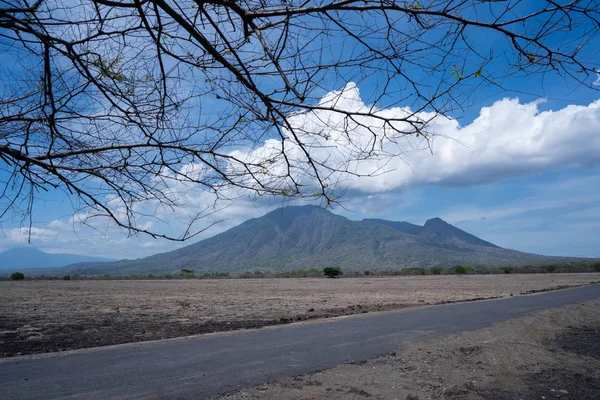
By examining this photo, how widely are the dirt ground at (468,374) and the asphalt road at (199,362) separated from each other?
510mm

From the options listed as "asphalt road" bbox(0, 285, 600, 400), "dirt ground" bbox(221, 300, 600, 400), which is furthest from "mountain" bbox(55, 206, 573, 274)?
"dirt ground" bbox(221, 300, 600, 400)

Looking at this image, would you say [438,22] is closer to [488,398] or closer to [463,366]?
[488,398]

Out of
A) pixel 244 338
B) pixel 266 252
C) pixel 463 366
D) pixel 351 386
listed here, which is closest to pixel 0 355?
pixel 244 338

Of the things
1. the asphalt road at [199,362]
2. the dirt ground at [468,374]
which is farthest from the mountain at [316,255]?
the dirt ground at [468,374]

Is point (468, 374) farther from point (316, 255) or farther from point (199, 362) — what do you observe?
point (316, 255)

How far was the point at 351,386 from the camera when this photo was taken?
6.42 m

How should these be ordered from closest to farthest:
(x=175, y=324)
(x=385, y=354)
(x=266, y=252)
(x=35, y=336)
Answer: (x=385, y=354)
(x=35, y=336)
(x=175, y=324)
(x=266, y=252)

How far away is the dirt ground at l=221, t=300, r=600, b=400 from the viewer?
621 centimetres

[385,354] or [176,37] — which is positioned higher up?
[176,37]

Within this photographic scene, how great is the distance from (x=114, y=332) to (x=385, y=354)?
728cm

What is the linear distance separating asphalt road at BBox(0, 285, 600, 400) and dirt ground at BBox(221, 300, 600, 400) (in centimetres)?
51

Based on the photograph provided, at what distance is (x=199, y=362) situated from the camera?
7.68 metres

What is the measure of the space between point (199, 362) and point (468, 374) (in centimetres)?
434

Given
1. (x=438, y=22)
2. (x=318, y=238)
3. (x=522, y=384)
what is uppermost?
(x=318, y=238)
